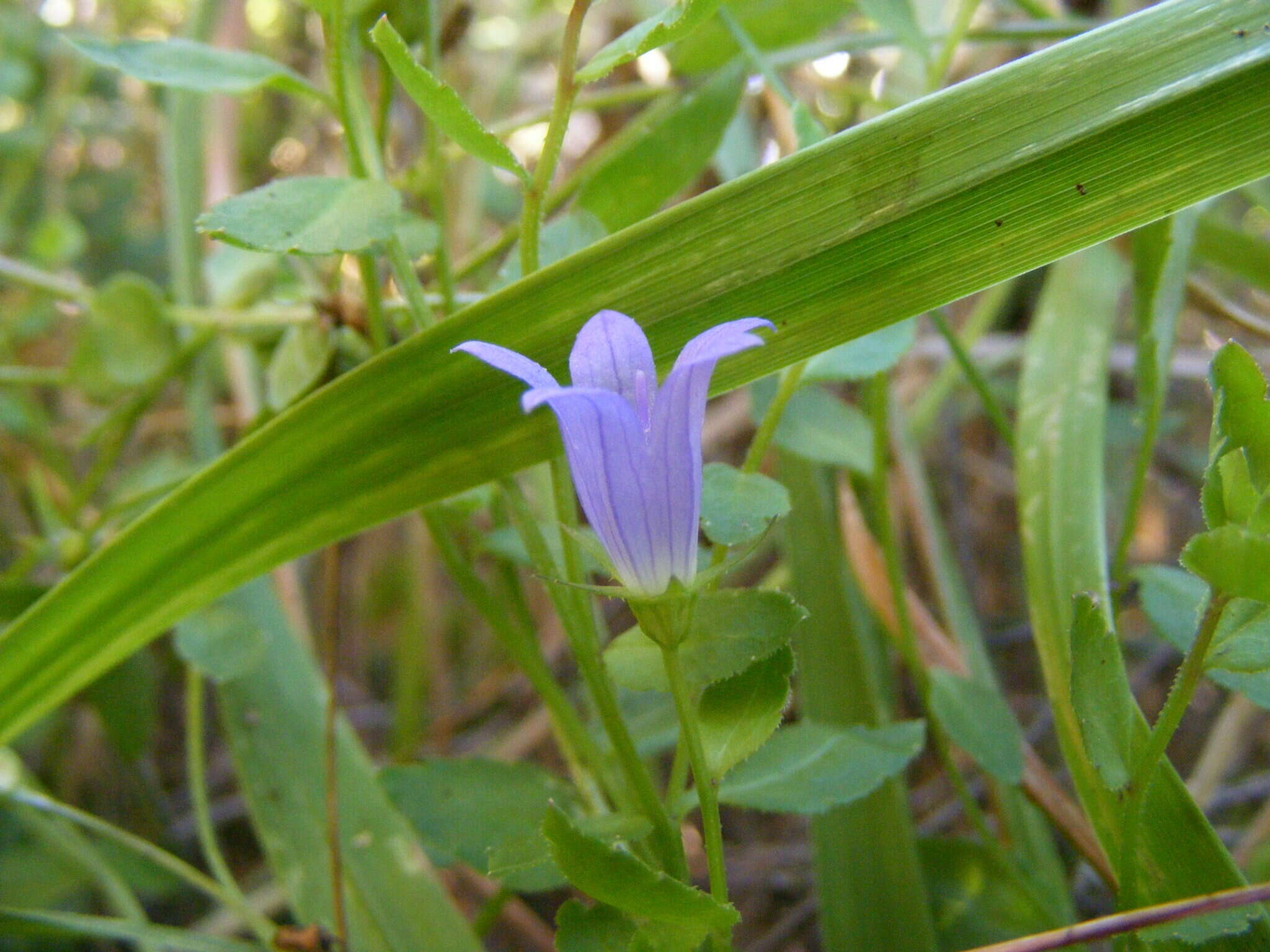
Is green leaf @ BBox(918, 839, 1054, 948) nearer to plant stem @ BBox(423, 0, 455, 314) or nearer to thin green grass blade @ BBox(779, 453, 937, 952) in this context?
thin green grass blade @ BBox(779, 453, 937, 952)

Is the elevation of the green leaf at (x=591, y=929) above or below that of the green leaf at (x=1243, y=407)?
below

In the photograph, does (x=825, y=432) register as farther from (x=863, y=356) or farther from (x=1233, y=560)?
(x=1233, y=560)

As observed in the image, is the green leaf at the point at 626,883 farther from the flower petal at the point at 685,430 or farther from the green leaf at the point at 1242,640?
the green leaf at the point at 1242,640

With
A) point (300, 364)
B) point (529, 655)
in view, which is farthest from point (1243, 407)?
point (300, 364)

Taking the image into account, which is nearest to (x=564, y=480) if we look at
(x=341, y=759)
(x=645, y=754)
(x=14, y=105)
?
(x=645, y=754)

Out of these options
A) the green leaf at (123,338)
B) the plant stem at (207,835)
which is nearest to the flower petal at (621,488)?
the plant stem at (207,835)

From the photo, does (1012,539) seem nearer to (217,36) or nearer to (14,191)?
(217,36)
